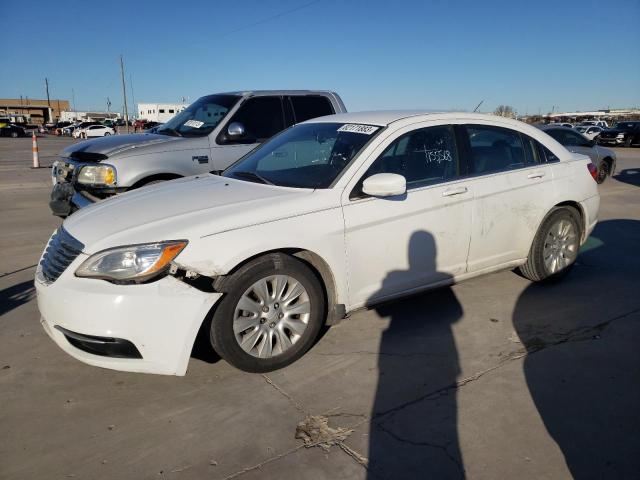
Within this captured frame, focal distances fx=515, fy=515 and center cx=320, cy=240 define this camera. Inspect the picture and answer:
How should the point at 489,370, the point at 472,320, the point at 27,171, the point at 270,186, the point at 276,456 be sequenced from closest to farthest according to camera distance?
the point at 276,456, the point at 489,370, the point at 270,186, the point at 472,320, the point at 27,171

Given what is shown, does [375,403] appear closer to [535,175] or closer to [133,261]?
[133,261]

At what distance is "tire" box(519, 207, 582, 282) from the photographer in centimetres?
473

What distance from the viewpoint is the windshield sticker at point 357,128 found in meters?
3.94

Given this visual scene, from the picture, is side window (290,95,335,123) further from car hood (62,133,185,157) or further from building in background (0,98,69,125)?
building in background (0,98,69,125)

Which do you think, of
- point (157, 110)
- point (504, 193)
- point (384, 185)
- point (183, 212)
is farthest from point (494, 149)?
point (157, 110)

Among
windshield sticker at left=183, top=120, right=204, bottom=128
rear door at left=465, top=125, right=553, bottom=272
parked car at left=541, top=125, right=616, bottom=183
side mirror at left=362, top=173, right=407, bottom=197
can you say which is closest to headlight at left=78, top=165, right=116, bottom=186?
windshield sticker at left=183, top=120, right=204, bottom=128

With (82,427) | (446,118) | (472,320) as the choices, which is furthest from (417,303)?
(82,427)

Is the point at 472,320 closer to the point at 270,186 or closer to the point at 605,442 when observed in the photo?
→ the point at 605,442

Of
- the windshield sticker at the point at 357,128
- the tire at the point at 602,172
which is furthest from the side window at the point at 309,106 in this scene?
the tire at the point at 602,172

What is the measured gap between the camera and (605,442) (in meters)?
2.63

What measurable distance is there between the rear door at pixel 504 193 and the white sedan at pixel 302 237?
0.5 inches

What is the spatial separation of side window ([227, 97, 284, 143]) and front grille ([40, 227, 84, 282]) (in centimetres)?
367

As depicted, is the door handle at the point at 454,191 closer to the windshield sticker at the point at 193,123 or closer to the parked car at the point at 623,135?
the windshield sticker at the point at 193,123

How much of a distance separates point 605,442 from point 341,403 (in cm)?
139
